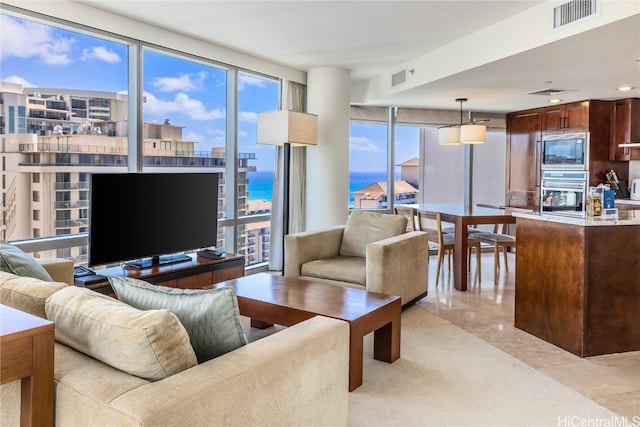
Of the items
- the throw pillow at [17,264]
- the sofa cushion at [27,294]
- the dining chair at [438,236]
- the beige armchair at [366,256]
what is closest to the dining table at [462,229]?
the dining chair at [438,236]

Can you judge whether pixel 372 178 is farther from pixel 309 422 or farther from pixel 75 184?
pixel 309 422

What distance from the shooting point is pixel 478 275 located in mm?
5457

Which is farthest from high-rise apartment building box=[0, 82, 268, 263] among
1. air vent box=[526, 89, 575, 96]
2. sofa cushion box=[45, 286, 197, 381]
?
air vent box=[526, 89, 575, 96]

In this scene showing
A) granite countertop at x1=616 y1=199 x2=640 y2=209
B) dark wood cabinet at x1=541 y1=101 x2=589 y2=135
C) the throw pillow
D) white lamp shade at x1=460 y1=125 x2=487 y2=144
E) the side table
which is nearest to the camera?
the side table

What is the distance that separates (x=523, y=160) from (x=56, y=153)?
20.6ft

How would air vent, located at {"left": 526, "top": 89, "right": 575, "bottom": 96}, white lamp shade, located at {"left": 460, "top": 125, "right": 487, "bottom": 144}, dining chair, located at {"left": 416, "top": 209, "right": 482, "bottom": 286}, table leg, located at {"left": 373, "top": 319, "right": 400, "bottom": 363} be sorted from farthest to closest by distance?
1. air vent, located at {"left": 526, "top": 89, "right": 575, "bottom": 96}
2. white lamp shade, located at {"left": 460, "top": 125, "right": 487, "bottom": 144}
3. dining chair, located at {"left": 416, "top": 209, "right": 482, "bottom": 286}
4. table leg, located at {"left": 373, "top": 319, "right": 400, "bottom": 363}

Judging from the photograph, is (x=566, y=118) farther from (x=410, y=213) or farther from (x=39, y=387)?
(x=39, y=387)

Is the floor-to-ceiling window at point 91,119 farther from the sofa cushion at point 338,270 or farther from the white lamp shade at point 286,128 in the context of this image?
the sofa cushion at point 338,270

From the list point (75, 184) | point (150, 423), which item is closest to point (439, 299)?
point (75, 184)

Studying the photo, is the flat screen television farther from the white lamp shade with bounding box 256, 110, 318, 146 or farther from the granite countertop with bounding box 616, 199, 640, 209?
the granite countertop with bounding box 616, 199, 640, 209

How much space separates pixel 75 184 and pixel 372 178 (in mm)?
4032

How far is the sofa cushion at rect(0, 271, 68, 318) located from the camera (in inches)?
62.5

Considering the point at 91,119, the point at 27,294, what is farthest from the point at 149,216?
the point at 27,294

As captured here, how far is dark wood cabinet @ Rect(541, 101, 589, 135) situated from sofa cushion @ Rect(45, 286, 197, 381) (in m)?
6.49
